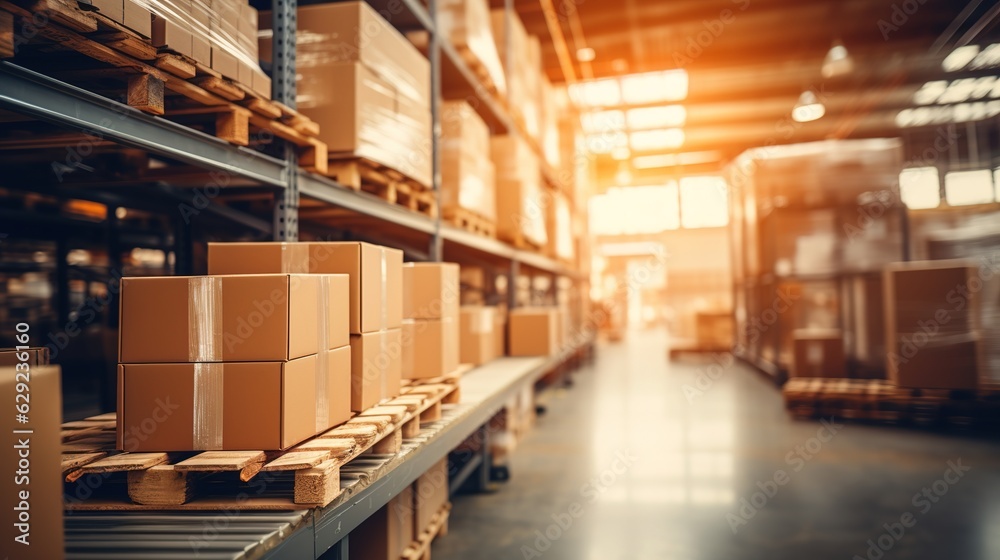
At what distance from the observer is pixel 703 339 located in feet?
43.7

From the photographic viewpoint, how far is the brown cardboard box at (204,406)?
1.78 m

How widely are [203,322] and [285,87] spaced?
113 cm

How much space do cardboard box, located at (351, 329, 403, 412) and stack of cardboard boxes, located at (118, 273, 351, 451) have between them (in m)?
0.52

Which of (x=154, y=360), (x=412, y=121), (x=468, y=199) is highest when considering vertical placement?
(x=412, y=121)

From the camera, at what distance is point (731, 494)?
4.21 metres

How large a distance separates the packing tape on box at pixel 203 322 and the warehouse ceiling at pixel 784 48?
602 cm

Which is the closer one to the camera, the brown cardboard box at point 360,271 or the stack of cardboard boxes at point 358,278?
the stack of cardboard boxes at point 358,278

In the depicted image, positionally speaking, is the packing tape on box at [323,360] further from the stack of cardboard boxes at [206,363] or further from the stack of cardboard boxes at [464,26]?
the stack of cardboard boxes at [464,26]

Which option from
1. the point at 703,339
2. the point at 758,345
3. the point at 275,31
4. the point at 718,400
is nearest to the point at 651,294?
the point at 703,339

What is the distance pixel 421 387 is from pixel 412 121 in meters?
1.53

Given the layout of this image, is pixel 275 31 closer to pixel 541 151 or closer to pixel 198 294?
pixel 198 294

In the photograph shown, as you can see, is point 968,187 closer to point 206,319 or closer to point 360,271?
point 360,271

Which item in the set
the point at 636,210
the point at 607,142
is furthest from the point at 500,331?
the point at 636,210

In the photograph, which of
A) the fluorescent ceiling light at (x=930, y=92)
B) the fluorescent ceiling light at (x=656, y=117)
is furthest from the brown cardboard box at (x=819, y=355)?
the fluorescent ceiling light at (x=656, y=117)
